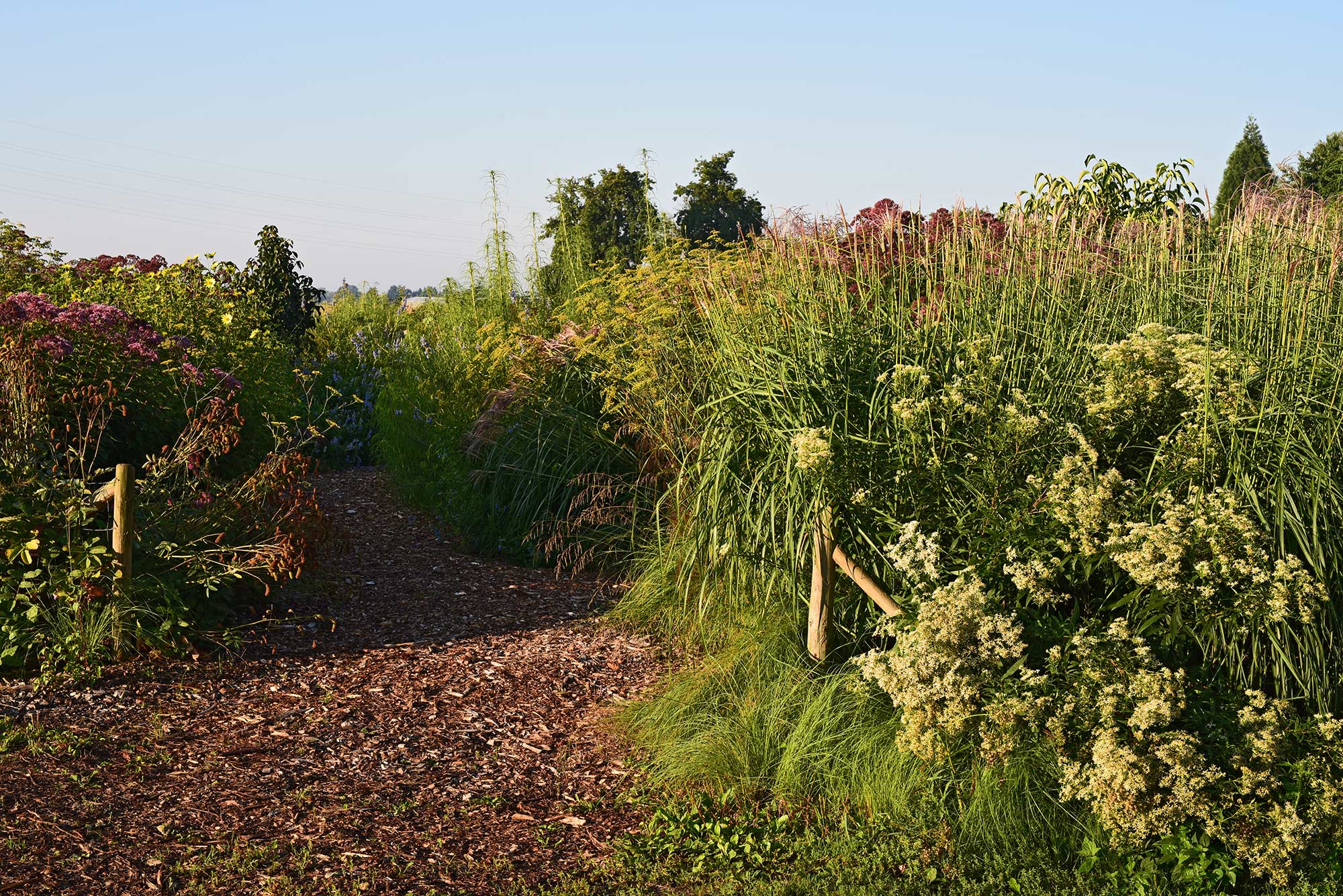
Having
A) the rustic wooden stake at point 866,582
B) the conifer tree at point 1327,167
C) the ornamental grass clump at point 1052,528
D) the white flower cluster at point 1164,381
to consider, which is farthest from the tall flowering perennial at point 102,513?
the conifer tree at point 1327,167

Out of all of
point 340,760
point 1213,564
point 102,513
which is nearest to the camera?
point 1213,564

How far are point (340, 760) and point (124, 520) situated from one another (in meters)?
1.66

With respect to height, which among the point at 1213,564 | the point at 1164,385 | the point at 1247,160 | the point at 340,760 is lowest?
the point at 340,760

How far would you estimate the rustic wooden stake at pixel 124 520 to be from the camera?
496 cm

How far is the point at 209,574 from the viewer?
5.24m

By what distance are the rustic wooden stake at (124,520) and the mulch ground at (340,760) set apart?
0.47 m

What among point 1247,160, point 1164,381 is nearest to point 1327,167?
point 1247,160

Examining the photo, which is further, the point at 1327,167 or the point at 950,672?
the point at 1327,167

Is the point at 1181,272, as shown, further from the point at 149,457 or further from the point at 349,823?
the point at 149,457

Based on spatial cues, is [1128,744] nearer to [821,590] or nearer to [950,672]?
[950,672]

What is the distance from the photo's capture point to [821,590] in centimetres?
433

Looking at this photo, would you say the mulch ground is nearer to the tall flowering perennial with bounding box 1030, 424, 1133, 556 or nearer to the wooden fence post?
the wooden fence post

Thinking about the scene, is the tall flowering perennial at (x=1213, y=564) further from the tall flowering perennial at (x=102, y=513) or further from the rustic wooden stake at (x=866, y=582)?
Result: the tall flowering perennial at (x=102, y=513)

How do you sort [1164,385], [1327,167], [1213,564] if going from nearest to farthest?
[1213,564] → [1164,385] → [1327,167]
